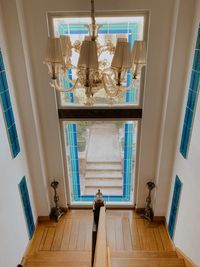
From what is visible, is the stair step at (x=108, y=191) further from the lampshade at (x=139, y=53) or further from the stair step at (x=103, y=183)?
the lampshade at (x=139, y=53)

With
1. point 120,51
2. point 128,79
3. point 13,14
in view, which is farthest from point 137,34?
point 120,51

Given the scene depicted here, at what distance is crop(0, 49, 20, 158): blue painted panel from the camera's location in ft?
9.14

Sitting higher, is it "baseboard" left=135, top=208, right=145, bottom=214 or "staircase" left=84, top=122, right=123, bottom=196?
"staircase" left=84, top=122, right=123, bottom=196

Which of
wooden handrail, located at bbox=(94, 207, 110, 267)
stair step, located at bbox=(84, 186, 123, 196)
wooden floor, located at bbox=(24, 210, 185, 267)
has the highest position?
wooden handrail, located at bbox=(94, 207, 110, 267)

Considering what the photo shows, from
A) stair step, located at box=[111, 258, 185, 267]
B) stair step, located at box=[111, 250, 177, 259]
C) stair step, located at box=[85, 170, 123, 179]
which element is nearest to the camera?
stair step, located at box=[111, 258, 185, 267]

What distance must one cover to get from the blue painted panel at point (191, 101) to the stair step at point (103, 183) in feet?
5.72

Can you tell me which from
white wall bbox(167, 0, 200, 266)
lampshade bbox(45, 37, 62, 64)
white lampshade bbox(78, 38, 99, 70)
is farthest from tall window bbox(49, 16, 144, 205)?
white lampshade bbox(78, 38, 99, 70)

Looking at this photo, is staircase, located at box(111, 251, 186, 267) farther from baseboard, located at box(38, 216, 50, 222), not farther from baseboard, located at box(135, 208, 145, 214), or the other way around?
baseboard, located at box(38, 216, 50, 222)

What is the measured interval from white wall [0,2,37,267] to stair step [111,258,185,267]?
144 cm

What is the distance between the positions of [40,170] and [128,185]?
1776 millimetres

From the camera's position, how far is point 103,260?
131cm

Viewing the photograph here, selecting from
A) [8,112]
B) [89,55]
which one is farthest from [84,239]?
[89,55]

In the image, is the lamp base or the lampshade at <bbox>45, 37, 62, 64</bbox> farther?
the lamp base

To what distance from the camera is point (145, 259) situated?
129 inches
